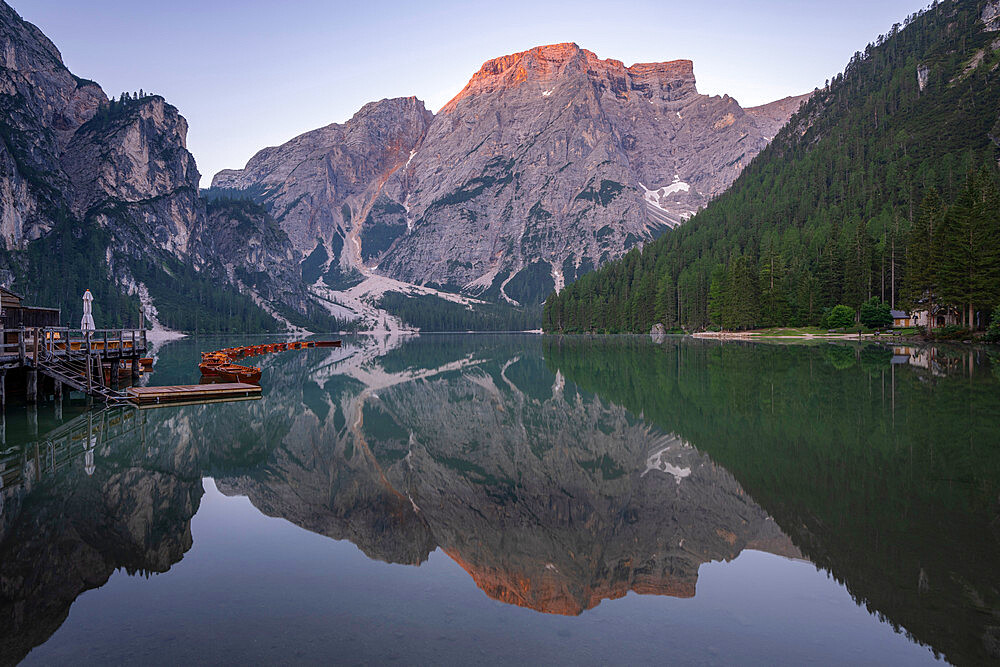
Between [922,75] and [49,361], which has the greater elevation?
[922,75]

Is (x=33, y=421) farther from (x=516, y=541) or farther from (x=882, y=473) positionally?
(x=882, y=473)

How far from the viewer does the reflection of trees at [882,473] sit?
782 cm

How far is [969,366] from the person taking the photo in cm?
3831

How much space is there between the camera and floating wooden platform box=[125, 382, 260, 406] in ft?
99.0

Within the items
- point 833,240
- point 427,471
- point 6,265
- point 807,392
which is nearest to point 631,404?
point 807,392

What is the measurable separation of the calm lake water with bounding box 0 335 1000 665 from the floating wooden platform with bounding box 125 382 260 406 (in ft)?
23.2

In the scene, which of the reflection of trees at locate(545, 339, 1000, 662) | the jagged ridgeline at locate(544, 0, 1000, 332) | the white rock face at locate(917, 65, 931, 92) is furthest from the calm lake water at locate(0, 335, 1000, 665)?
the white rock face at locate(917, 65, 931, 92)

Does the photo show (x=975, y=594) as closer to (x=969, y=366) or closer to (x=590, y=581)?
(x=590, y=581)

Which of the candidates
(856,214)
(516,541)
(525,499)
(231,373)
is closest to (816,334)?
(856,214)

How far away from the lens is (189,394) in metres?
31.7

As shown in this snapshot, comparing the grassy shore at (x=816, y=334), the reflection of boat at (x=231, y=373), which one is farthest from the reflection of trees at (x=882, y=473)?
the grassy shore at (x=816, y=334)

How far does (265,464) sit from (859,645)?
51.1 feet

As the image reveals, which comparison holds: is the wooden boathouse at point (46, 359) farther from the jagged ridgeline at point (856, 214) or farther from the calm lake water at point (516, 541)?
the jagged ridgeline at point (856, 214)

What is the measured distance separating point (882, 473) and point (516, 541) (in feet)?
30.3
